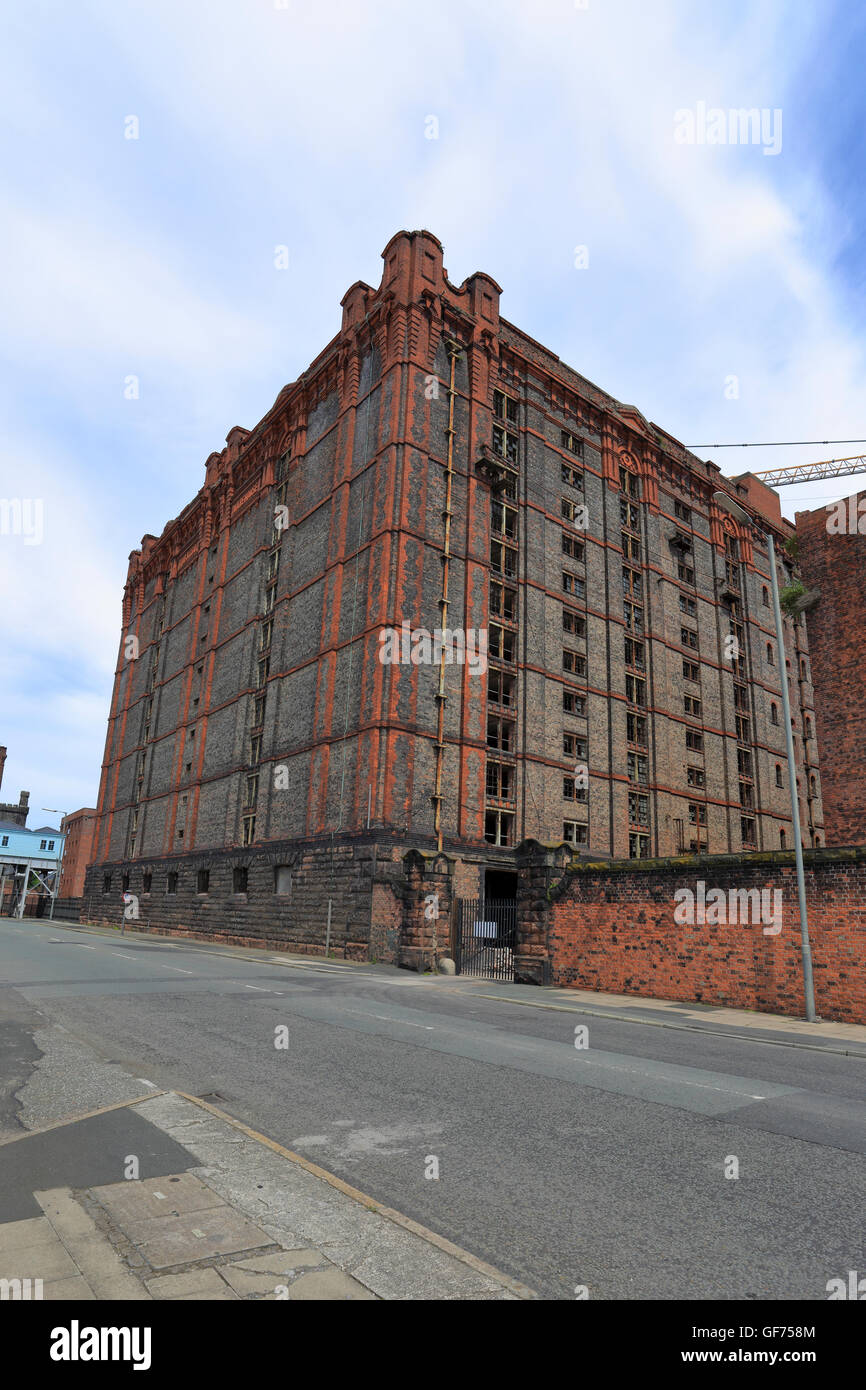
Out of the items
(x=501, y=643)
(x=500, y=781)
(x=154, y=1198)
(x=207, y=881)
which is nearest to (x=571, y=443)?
(x=501, y=643)

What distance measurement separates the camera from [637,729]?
4206cm

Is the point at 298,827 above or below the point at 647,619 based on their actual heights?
below

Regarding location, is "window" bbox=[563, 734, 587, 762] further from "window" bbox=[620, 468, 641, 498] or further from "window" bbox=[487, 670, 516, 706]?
"window" bbox=[620, 468, 641, 498]

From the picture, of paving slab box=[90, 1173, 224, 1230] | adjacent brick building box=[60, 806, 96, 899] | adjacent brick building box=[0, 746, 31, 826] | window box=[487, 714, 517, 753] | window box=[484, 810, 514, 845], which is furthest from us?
adjacent brick building box=[0, 746, 31, 826]

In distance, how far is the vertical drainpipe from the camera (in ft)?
101

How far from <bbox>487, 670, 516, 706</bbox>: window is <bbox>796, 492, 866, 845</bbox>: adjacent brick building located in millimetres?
27227

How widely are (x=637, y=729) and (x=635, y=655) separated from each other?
429cm

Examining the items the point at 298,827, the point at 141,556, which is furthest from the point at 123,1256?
the point at 141,556

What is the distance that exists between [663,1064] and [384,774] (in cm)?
2011

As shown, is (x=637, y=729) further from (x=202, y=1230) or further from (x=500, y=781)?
(x=202, y=1230)

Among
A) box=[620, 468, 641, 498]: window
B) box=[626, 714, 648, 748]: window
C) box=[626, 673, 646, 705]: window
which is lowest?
box=[626, 714, 648, 748]: window

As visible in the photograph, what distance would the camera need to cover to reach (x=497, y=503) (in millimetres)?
37594

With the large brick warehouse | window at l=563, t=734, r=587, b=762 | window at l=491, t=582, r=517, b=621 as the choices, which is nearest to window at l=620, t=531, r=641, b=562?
the large brick warehouse
